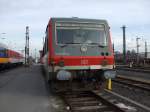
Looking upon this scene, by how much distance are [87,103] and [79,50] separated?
2.25 metres

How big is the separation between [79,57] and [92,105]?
2.25 metres

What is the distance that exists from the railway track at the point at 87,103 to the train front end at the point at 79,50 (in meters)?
0.78

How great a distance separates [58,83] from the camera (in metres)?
11.7

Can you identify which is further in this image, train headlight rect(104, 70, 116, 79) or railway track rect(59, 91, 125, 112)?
train headlight rect(104, 70, 116, 79)

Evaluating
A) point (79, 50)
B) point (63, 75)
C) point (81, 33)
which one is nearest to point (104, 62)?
point (79, 50)

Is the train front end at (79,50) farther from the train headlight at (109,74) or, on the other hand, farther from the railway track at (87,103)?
the railway track at (87,103)

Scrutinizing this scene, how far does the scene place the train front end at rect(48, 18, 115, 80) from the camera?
11.4m

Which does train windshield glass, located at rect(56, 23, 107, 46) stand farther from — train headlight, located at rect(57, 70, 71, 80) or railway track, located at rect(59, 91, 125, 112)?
railway track, located at rect(59, 91, 125, 112)

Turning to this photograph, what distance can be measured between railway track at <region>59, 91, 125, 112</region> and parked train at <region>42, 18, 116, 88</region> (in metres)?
0.77

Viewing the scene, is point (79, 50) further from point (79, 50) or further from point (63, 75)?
point (63, 75)

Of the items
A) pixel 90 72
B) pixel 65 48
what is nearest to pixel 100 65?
pixel 90 72

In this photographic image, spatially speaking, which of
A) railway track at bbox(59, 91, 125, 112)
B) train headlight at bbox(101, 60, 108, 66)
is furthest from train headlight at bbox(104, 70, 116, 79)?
railway track at bbox(59, 91, 125, 112)

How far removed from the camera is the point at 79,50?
38.5 feet

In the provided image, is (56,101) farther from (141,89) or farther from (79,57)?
(141,89)
